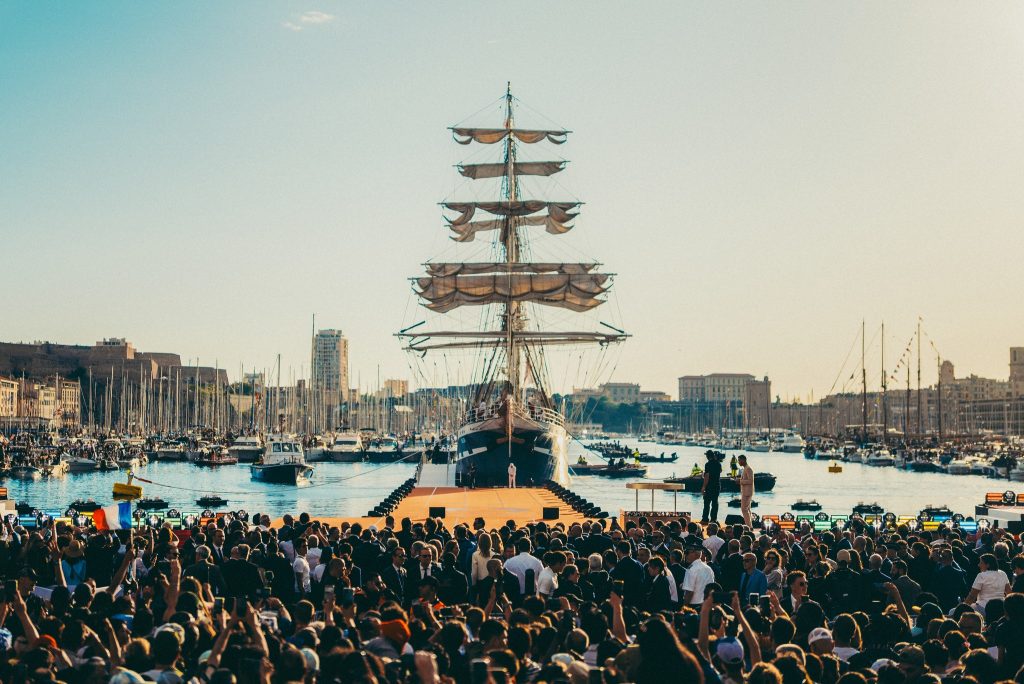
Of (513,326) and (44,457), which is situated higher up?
(513,326)

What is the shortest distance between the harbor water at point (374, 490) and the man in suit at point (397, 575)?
1839 inches

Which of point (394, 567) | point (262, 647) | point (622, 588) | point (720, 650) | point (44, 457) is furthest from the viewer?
point (44, 457)

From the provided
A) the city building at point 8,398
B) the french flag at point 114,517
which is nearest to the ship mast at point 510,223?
the french flag at point 114,517

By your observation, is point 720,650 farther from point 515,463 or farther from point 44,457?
point 44,457

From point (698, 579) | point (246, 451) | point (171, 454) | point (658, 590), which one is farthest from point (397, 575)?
point (171, 454)

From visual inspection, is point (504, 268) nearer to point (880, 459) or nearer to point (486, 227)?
point (486, 227)

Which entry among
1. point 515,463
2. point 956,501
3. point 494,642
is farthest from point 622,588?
point 956,501

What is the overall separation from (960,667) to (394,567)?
711 centimetres

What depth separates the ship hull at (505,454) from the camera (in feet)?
184

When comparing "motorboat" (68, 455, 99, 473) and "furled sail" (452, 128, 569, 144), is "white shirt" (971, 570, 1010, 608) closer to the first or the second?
"furled sail" (452, 128, 569, 144)

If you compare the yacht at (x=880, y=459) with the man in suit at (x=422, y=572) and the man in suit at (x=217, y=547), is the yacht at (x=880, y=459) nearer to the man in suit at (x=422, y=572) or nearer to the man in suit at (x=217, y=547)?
the man in suit at (x=217, y=547)

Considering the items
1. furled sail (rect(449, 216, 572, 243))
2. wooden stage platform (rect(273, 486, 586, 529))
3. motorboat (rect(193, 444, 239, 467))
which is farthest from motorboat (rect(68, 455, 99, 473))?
wooden stage platform (rect(273, 486, 586, 529))

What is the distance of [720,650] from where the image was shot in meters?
10.1

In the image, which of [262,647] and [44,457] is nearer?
[262,647]
